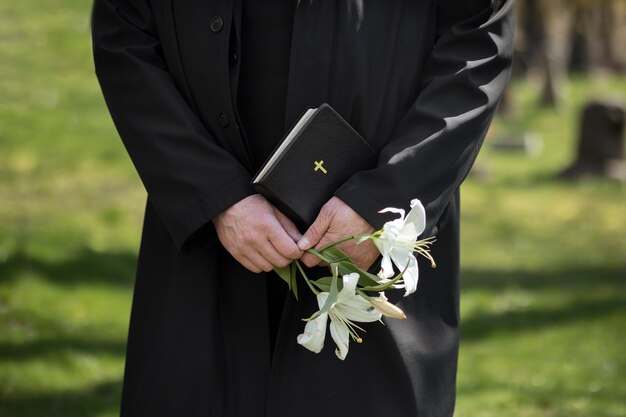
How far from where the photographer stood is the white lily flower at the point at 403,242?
7.57 feet

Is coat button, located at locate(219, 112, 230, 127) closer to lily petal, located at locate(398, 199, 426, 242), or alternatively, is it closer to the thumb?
the thumb

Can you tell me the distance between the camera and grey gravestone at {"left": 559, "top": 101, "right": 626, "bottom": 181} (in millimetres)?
13938

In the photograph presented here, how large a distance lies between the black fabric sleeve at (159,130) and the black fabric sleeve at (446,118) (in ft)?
1.09

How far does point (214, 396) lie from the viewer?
265 centimetres

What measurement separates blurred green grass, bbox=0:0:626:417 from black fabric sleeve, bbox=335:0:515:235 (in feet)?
9.70

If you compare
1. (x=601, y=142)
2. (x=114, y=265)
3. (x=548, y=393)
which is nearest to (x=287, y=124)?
(x=548, y=393)

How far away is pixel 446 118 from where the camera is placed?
2568mm

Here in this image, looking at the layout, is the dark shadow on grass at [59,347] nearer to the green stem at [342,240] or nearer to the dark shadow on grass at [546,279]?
the dark shadow on grass at [546,279]

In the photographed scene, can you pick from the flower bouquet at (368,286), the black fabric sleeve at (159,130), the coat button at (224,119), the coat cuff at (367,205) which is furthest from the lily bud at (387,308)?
the coat button at (224,119)

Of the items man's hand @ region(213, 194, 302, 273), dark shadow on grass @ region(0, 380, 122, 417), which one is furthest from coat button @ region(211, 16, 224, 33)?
dark shadow on grass @ region(0, 380, 122, 417)

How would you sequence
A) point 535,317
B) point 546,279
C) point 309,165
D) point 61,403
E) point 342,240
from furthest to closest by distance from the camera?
point 546,279 → point 535,317 → point 61,403 → point 309,165 → point 342,240

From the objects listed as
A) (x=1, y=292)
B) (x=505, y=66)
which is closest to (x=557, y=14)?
(x=1, y=292)

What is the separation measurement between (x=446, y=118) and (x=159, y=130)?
2.47ft

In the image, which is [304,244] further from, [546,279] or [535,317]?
[546,279]
